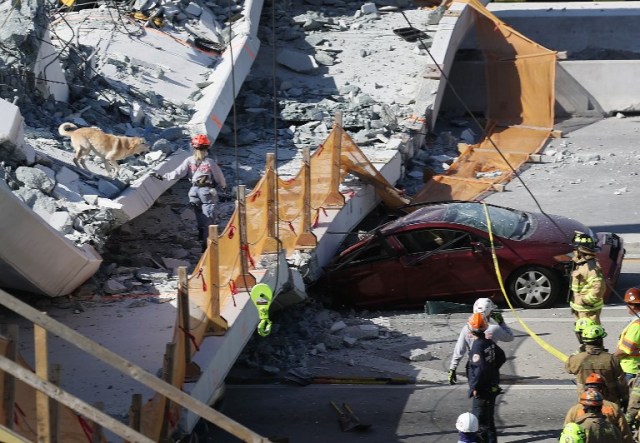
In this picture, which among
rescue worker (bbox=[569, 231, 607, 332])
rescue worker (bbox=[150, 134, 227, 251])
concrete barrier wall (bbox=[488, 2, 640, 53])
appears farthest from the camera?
concrete barrier wall (bbox=[488, 2, 640, 53])

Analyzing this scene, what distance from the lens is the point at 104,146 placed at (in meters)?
15.1

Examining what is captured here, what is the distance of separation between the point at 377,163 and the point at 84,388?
901 cm

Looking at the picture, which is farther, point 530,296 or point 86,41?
point 86,41

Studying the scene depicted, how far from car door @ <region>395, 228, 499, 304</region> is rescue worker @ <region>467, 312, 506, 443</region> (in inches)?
164

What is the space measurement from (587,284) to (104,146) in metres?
6.01

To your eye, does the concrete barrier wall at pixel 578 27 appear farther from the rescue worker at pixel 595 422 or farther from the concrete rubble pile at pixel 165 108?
the rescue worker at pixel 595 422

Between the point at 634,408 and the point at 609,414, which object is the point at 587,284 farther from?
the point at 609,414

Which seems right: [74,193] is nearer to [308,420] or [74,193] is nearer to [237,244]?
[237,244]

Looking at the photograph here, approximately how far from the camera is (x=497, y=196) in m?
20.1

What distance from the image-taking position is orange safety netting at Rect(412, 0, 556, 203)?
22922 mm

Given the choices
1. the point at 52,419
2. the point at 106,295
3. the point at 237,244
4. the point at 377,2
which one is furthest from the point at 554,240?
the point at 377,2

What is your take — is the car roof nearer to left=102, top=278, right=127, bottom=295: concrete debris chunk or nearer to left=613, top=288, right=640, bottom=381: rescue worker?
left=102, top=278, right=127, bottom=295: concrete debris chunk

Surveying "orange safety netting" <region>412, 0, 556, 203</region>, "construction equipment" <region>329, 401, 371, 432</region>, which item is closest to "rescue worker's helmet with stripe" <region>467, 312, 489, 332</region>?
"construction equipment" <region>329, 401, 371, 432</region>

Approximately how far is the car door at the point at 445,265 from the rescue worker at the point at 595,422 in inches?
253
